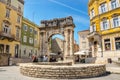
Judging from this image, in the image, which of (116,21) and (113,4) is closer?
(116,21)

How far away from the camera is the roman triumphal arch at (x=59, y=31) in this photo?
80.4 feet

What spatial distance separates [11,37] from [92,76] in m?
24.1

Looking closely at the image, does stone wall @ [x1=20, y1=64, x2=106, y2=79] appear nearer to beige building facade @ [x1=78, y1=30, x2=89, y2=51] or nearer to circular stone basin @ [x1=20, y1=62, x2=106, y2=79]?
circular stone basin @ [x1=20, y1=62, x2=106, y2=79]

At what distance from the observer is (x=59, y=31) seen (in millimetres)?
26281

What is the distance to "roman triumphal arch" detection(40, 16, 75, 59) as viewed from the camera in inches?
965

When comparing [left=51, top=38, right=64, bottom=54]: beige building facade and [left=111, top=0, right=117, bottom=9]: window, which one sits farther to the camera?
[left=51, top=38, right=64, bottom=54]: beige building facade

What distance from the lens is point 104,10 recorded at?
83.0ft

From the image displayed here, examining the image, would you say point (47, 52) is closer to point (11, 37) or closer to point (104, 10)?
point (11, 37)

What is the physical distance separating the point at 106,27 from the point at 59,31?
9106 mm

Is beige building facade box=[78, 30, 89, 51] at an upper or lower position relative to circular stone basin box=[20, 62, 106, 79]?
upper

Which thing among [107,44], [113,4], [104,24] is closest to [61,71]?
[107,44]

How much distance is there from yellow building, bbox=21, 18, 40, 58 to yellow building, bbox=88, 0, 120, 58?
2113 cm

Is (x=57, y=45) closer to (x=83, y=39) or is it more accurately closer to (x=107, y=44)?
(x=83, y=39)

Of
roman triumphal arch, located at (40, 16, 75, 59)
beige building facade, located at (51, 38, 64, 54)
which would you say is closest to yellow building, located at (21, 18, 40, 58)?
beige building facade, located at (51, 38, 64, 54)
